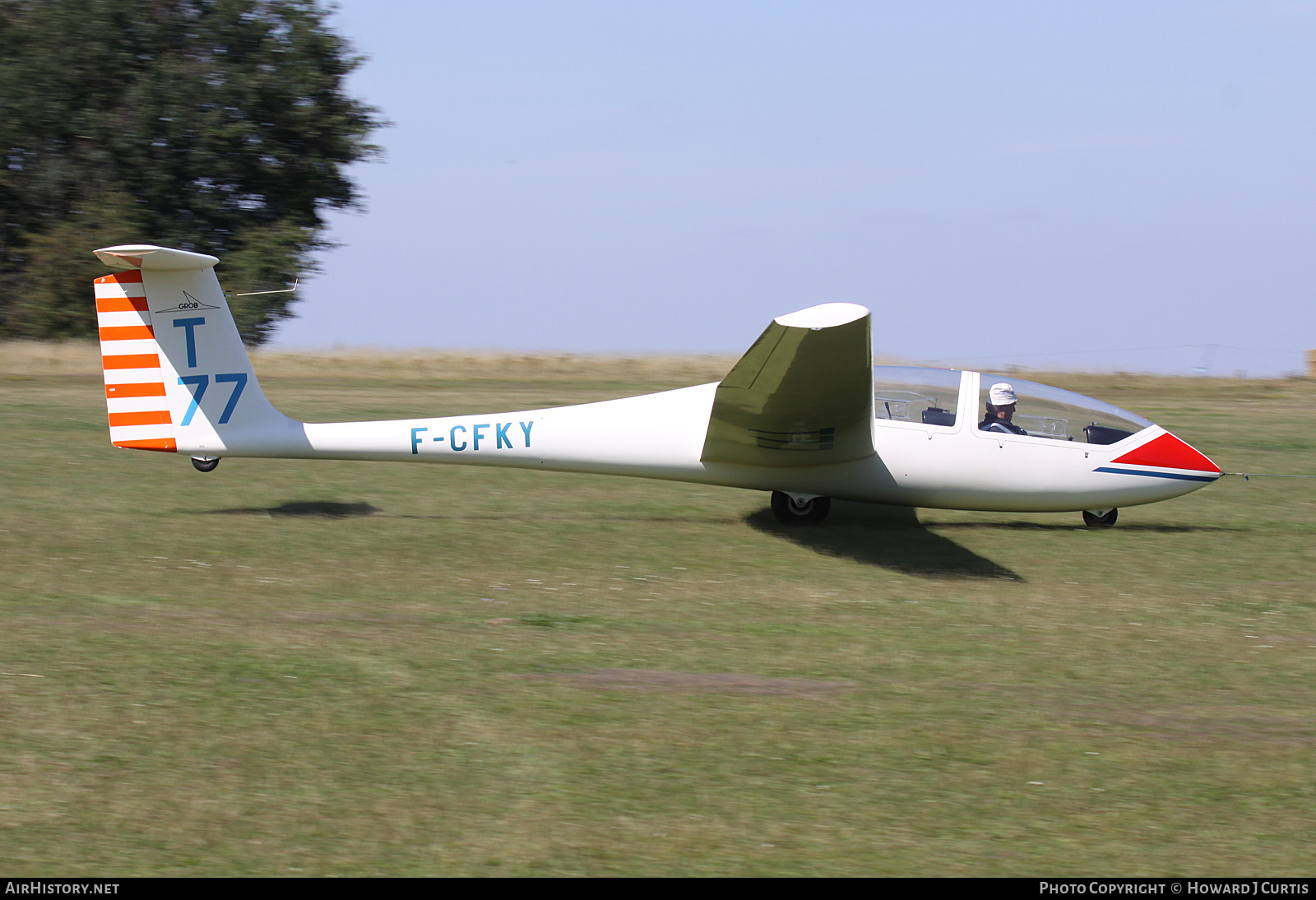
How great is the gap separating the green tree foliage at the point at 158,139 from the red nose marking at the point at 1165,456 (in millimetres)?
28908

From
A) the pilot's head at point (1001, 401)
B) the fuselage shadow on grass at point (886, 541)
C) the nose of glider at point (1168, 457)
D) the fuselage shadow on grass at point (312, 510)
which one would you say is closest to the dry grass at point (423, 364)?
the fuselage shadow on grass at point (312, 510)

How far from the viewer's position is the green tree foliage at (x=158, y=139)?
34625mm

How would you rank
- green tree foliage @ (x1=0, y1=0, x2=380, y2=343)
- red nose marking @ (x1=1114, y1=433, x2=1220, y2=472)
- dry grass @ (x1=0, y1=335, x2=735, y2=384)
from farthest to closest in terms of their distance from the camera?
green tree foliage @ (x1=0, y1=0, x2=380, y2=343)
dry grass @ (x1=0, y1=335, x2=735, y2=384)
red nose marking @ (x1=1114, y1=433, x2=1220, y2=472)

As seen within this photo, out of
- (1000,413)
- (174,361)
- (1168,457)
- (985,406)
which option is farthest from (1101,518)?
(174,361)

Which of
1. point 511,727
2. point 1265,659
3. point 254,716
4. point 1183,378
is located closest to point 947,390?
point 1265,659

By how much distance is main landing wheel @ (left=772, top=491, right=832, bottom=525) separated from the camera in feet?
36.5

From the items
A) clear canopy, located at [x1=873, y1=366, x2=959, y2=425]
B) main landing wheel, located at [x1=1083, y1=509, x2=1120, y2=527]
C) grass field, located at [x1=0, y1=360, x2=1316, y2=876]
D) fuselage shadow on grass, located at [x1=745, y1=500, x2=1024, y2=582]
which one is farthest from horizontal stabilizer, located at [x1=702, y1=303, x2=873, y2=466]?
main landing wheel, located at [x1=1083, y1=509, x2=1120, y2=527]

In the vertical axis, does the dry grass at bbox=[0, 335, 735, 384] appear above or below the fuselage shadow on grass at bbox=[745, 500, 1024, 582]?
above

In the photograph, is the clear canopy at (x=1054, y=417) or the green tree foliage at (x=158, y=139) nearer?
the clear canopy at (x=1054, y=417)

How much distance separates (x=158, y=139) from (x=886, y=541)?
33048mm

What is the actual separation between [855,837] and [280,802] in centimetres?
258

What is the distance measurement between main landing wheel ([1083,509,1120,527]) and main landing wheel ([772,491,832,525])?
9.46 feet

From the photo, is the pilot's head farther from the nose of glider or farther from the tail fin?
the tail fin

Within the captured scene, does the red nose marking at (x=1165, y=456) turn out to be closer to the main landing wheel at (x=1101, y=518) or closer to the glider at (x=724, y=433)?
the glider at (x=724, y=433)
